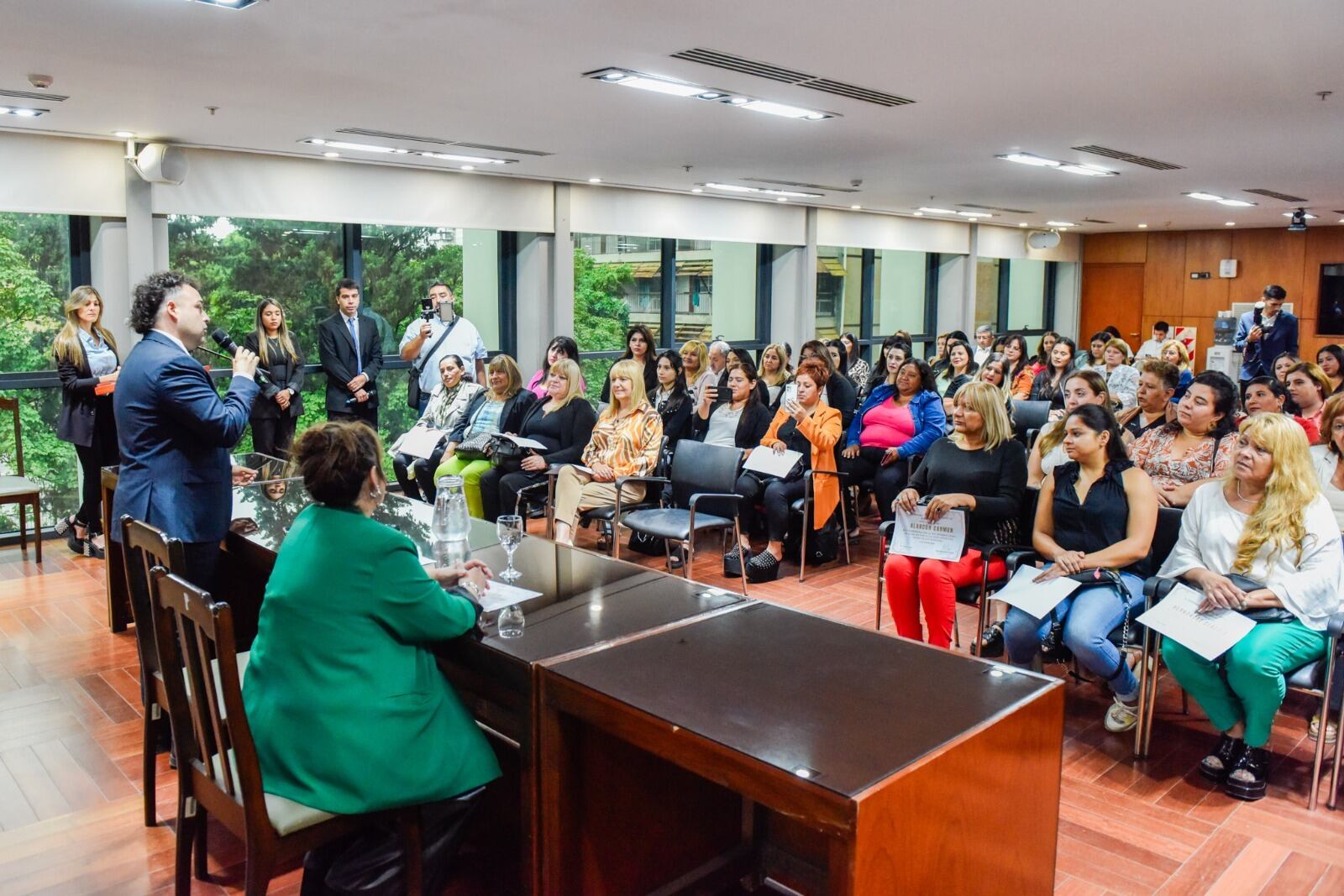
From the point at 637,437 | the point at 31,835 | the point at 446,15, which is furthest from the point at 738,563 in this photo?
the point at 31,835

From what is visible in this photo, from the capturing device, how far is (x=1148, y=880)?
9.77 feet

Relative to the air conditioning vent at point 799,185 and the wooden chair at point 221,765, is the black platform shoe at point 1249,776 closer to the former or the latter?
the wooden chair at point 221,765

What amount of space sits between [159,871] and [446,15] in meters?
3.07

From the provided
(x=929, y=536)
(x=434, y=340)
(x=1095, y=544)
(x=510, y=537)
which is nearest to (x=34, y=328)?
(x=434, y=340)

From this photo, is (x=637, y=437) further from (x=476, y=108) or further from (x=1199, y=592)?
(x=1199, y=592)

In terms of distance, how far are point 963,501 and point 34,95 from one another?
505 centimetres

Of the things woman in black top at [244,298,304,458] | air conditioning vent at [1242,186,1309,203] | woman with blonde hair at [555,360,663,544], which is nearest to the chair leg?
woman with blonde hair at [555,360,663,544]

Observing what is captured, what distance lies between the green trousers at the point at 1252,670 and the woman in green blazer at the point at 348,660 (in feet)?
8.33

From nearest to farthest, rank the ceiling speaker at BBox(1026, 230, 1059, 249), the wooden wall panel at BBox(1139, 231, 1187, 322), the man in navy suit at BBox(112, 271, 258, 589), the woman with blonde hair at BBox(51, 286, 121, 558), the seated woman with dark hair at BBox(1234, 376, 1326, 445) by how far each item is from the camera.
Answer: the man in navy suit at BBox(112, 271, 258, 589) → the seated woman with dark hair at BBox(1234, 376, 1326, 445) → the woman with blonde hair at BBox(51, 286, 121, 558) → the ceiling speaker at BBox(1026, 230, 1059, 249) → the wooden wall panel at BBox(1139, 231, 1187, 322)

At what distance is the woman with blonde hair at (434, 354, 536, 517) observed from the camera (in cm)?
649

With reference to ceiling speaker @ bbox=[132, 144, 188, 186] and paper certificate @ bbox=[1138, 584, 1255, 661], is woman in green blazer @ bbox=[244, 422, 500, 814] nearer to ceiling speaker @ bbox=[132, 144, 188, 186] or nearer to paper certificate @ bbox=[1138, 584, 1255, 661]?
paper certificate @ bbox=[1138, 584, 1255, 661]

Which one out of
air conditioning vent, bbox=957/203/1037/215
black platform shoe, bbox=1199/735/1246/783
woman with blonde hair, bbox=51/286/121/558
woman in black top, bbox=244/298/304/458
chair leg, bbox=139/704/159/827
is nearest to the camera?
chair leg, bbox=139/704/159/827

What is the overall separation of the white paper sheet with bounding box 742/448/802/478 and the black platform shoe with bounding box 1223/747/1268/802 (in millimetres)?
2928

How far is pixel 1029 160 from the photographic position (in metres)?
7.93
